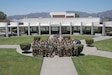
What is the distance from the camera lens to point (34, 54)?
2603cm

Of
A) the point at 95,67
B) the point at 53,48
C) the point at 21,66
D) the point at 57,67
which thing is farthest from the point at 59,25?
the point at 57,67

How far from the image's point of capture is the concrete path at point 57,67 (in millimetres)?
17641

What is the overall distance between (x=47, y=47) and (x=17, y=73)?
8.08m

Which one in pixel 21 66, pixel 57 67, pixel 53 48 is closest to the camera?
pixel 57 67

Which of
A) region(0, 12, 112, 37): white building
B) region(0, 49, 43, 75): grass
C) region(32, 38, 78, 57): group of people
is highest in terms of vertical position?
region(0, 12, 112, 37): white building

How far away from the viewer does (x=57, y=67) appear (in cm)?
1964

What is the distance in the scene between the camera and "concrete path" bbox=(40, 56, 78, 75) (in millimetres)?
17641

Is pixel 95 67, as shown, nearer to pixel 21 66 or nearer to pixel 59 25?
pixel 21 66

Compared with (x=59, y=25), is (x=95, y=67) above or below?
below

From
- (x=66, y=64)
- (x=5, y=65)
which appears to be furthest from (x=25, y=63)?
(x=66, y=64)

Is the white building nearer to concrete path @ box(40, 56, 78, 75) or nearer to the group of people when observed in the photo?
the group of people

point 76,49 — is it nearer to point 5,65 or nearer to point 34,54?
point 34,54

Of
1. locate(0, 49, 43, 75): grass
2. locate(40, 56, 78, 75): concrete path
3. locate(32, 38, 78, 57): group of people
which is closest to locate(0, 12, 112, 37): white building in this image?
locate(32, 38, 78, 57): group of people

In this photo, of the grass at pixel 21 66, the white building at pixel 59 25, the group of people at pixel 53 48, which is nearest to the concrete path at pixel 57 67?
the grass at pixel 21 66
